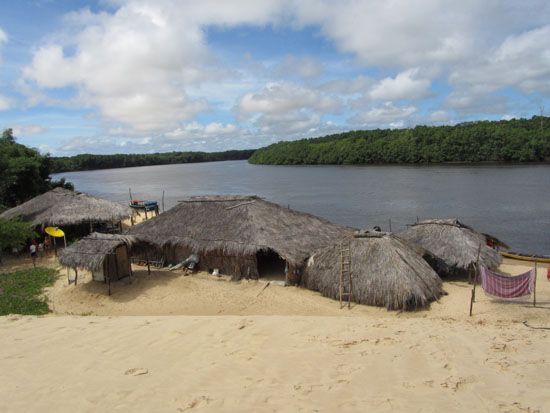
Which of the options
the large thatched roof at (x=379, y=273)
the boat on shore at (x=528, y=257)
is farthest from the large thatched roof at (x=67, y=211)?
the boat on shore at (x=528, y=257)

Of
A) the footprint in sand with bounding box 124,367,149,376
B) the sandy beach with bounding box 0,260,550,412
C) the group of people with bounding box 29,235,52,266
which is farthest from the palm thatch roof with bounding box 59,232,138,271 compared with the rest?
the footprint in sand with bounding box 124,367,149,376

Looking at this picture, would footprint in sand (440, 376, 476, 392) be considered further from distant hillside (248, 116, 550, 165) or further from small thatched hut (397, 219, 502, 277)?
distant hillside (248, 116, 550, 165)

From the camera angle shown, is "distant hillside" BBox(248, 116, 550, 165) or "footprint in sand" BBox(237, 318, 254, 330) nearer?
"footprint in sand" BBox(237, 318, 254, 330)

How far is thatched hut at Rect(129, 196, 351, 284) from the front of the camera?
49.9 feet

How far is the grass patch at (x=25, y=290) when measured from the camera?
12227 millimetres

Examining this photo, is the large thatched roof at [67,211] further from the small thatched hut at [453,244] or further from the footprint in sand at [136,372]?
the footprint in sand at [136,372]

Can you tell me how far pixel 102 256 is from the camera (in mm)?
13922

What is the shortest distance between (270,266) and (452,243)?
23.0 ft

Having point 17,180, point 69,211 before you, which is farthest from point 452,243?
point 17,180

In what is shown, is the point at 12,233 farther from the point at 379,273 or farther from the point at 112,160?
the point at 112,160

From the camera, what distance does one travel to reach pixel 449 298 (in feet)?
43.3

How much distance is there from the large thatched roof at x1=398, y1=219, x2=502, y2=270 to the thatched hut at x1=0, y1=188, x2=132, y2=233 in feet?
49.2

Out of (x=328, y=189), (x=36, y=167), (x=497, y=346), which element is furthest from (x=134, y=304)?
(x=328, y=189)

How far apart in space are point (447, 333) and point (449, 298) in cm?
563
